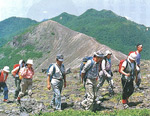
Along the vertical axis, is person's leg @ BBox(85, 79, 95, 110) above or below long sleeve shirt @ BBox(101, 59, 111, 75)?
below

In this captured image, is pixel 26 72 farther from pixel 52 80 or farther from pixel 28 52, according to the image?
pixel 28 52

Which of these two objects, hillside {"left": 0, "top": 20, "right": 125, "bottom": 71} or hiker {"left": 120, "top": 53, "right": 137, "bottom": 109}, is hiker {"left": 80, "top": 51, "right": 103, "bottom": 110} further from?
hillside {"left": 0, "top": 20, "right": 125, "bottom": 71}

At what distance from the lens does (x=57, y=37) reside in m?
113

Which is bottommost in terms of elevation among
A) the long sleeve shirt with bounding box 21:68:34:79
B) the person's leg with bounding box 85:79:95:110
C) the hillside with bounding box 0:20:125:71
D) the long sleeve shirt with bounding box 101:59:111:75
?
the person's leg with bounding box 85:79:95:110

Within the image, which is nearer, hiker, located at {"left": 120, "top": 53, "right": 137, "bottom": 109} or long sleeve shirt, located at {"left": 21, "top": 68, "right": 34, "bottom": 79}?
hiker, located at {"left": 120, "top": 53, "right": 137, "bottom": 109}

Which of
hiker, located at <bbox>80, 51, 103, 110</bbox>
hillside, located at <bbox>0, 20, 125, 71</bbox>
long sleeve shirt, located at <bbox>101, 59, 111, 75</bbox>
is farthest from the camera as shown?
hillside, located at <bbox>0, 20, 125, 71</bbox>

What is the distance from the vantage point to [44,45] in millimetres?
113125

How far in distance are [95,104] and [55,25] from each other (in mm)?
114294

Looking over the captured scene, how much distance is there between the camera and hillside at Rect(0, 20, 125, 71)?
308 feet

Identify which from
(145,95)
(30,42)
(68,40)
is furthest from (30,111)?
(30,42)

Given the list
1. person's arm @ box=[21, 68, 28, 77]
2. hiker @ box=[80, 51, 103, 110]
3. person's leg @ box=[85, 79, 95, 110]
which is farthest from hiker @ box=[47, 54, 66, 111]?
person's arm @ box=[21, 68, 28, 77]

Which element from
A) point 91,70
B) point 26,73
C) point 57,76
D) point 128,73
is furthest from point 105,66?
point 26,73

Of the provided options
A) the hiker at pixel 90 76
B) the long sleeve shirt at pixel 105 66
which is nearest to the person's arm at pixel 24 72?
the hiker at pixel 90 76

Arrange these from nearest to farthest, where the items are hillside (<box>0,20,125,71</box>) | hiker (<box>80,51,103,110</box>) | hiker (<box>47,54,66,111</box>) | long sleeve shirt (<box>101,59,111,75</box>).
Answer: hiker (<box>80,51,103,110</box>) → hiker (<box>47,54,66,111</box>) → long sleeve shirt (<box>101,59,111,75</box>) → hillside (<box>0,20,125,71</box>)
